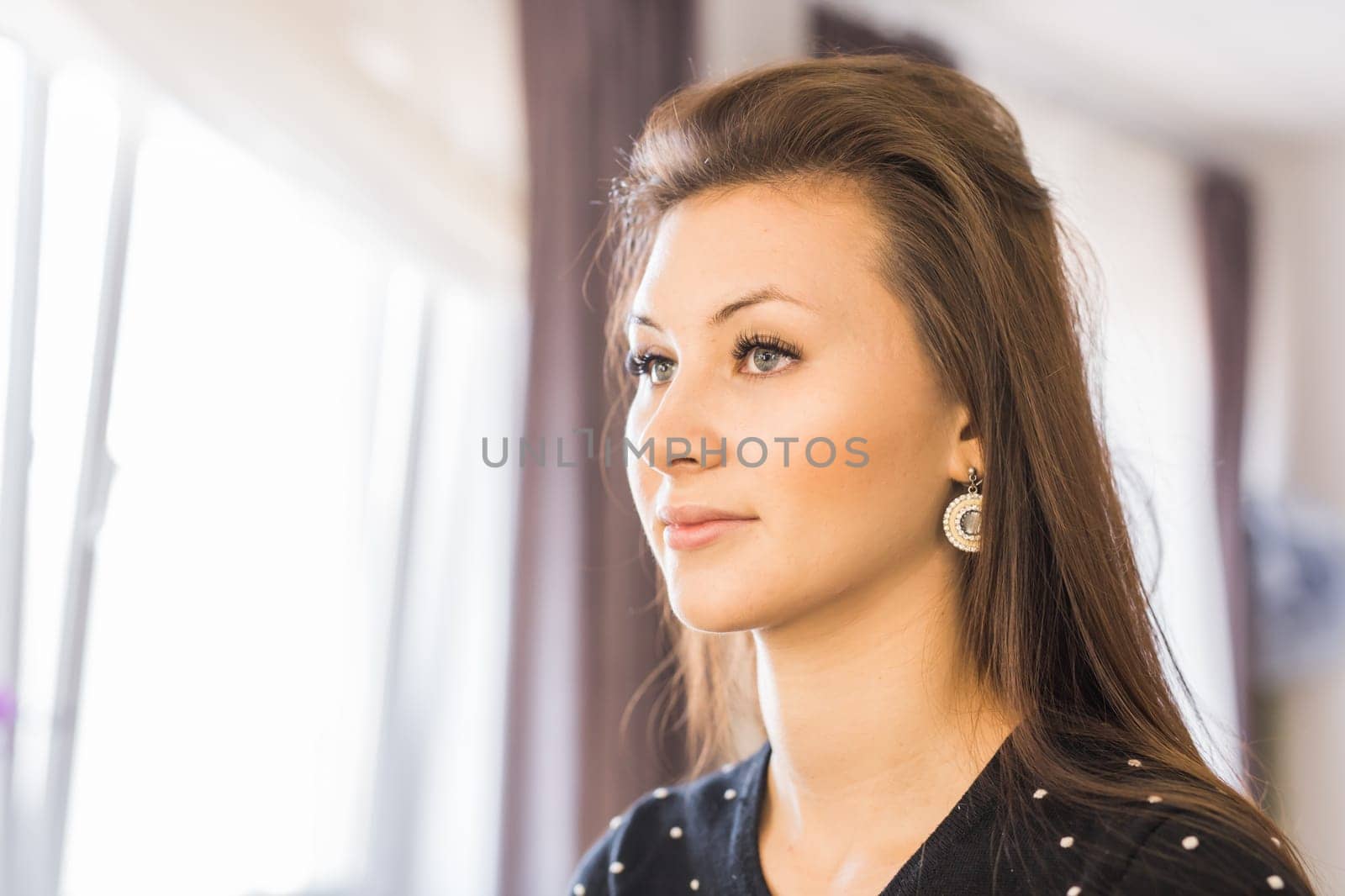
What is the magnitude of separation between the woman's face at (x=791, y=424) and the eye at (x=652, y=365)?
0.07m

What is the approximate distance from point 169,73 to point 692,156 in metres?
0.92

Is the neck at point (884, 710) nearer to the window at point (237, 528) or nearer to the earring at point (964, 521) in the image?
the earring at point (964, 521)

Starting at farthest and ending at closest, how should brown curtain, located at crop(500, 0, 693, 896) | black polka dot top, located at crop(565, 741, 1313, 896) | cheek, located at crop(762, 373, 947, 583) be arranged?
1. brown curtain, located at crop(500, 0, 693, 896)
2. cheek, located at crop(762, 373, 947, 583)
3. black polka dot top, located at crop(565, 741, 1313, 896)

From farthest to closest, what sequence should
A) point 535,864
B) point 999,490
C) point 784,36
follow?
point 784,36 → point 535,864 → point 999,490

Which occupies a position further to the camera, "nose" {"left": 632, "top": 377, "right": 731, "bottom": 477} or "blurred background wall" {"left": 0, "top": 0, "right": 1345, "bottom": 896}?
"blurred background wall" {"left": 0, "top": 0, "right": 1345, "bottom": 896}

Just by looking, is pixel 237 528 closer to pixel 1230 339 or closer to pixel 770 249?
pixel 770 249

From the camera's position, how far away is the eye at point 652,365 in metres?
1.28

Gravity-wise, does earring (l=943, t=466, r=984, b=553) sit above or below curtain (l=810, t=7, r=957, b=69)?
below

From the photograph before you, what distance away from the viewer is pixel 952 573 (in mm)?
1201

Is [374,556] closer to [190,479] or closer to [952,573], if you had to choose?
[190,479]

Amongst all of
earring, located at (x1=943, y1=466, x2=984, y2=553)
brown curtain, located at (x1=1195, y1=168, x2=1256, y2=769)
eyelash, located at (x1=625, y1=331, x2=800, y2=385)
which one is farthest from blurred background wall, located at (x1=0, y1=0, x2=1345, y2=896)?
eyelash, located at (x1=625, y1=331, x2=800, y2=385)

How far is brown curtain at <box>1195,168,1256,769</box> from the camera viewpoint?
3525mm

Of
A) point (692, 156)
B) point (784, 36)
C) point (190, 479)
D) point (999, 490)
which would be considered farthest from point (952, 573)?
point (784, 36)

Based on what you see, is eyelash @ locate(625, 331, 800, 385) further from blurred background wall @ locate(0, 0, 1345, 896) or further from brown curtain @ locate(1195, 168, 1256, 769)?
brown curtain @ locate(1195, 168, 1256, 769)
